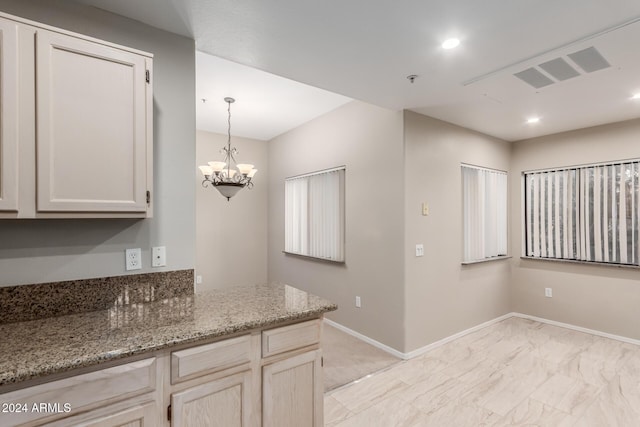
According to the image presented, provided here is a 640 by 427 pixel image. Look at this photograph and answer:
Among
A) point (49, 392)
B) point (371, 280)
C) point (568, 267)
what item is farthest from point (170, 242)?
point (568, 267)

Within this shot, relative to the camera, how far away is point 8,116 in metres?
1.27

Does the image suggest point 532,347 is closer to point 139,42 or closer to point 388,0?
point 388,0

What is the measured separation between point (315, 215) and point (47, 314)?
314 cm

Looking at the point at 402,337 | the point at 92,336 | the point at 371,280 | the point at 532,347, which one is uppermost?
the point at 92,336

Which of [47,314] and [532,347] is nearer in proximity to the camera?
[47,314]

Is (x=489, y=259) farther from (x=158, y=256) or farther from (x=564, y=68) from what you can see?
(x=158, y=256)

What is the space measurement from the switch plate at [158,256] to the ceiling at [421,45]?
134cm

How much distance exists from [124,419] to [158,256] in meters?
0.88

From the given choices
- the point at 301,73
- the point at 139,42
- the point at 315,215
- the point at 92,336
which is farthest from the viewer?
the point at 315,215

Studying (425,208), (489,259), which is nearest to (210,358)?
(425,208)

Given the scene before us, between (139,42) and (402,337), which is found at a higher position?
(139,42)

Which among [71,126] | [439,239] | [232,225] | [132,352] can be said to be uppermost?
[71,126]

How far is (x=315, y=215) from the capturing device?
14.3 feet

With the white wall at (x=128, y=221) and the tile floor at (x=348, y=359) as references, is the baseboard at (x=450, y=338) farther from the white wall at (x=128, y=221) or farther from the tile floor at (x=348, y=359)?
the white wall at (x=128, y=221)
